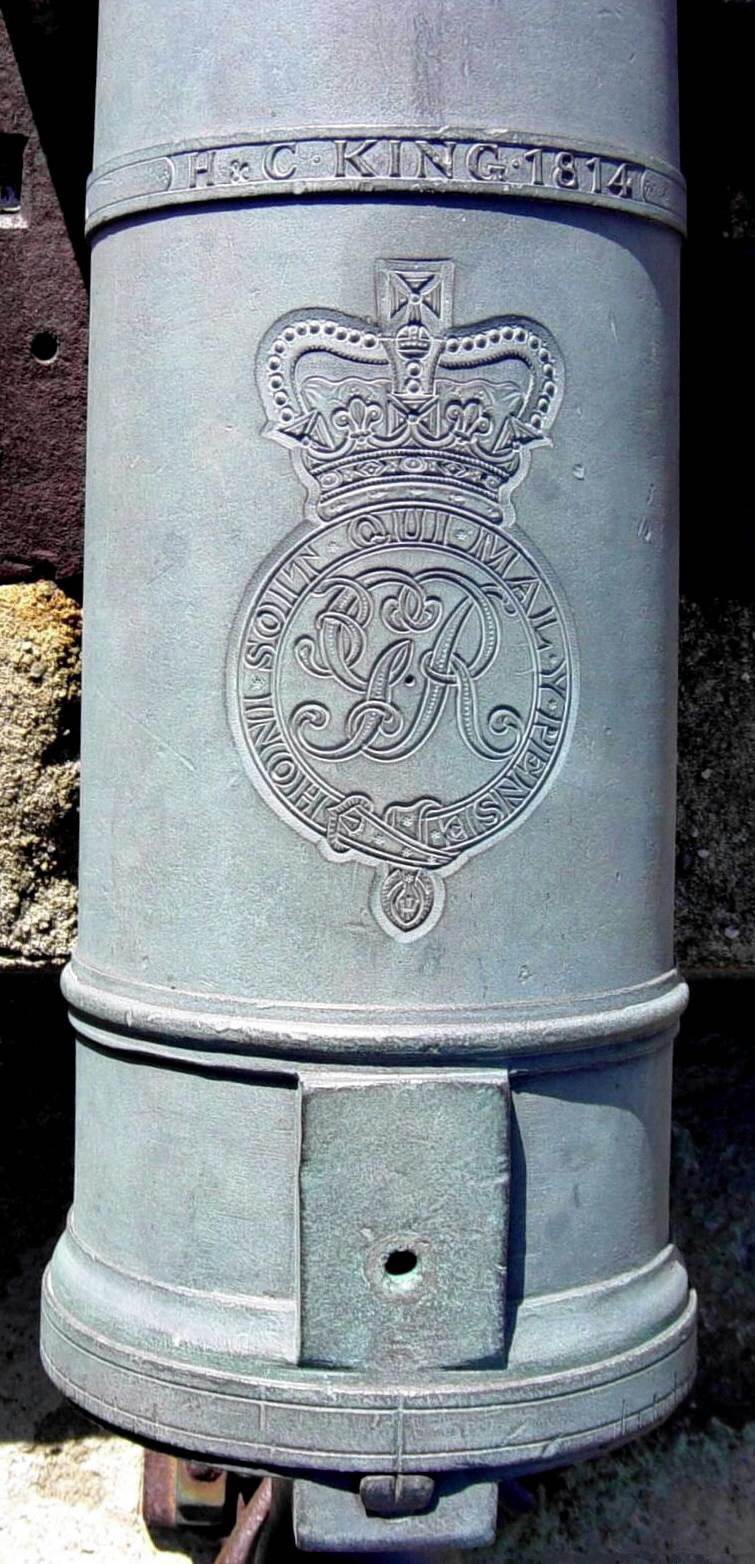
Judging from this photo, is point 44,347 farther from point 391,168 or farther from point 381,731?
point 381,731

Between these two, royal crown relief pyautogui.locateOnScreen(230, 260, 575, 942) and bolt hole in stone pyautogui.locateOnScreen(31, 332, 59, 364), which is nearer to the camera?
royal crown relief pyautogui.locateOnScreen(230, 260, 575, 942)

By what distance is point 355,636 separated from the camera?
1340 millimetres

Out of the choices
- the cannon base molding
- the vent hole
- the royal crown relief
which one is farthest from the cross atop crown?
the vent hole

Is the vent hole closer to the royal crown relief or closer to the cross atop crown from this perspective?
the royal crown relief

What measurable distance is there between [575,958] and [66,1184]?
0.99m

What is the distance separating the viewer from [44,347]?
1.83m

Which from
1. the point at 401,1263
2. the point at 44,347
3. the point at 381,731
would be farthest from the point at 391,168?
the point at 401,1263

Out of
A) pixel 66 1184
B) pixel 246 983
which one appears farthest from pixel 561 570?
pixel 66 1184

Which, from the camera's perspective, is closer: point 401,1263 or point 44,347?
point 401,1263

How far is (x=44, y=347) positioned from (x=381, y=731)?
2.56 ft

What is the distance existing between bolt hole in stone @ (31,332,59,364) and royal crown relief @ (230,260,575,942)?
571 millimetres

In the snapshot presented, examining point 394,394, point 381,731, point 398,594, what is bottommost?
point 381,731

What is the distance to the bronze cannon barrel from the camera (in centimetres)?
133

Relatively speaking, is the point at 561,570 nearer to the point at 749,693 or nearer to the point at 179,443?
the point at 179,443
